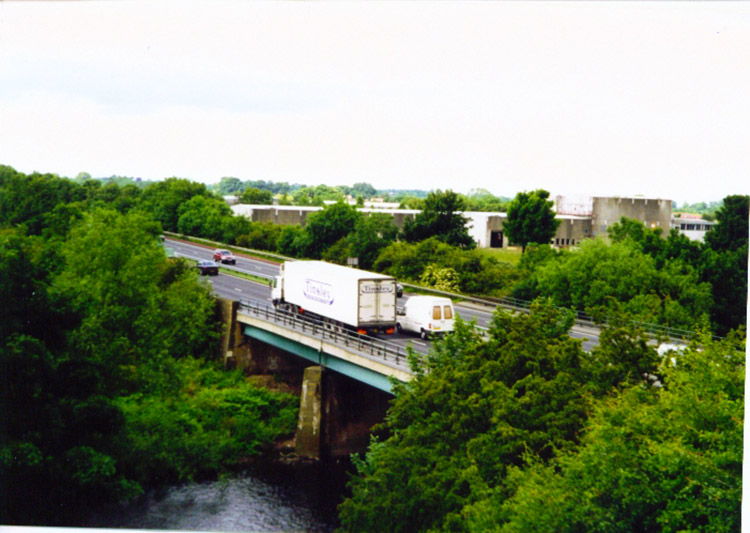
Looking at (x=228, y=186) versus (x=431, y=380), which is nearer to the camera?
(x=431, y=380)

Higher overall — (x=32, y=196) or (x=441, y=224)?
(x=32, y=196)

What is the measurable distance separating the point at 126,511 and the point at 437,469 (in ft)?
17.6

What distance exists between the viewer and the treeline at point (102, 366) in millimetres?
8273

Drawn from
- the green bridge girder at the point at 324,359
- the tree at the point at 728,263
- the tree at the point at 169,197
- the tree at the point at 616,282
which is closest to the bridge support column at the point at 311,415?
the green bridge girder at the point at 324,359

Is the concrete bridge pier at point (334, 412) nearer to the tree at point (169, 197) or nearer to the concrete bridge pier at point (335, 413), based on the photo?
the concrete bridge pier at point (335, 413)

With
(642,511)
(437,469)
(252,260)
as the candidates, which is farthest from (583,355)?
(252,260)

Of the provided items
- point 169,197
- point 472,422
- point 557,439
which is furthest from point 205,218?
point 557,439

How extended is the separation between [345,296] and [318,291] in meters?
1.04

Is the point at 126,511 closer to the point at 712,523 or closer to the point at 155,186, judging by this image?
the point at 155,186

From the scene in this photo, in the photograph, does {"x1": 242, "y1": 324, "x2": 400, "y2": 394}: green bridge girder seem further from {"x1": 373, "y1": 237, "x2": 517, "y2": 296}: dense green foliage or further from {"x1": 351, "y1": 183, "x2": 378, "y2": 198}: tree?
{"x1": 351, "y1": 183, "x2": 378, "y2": 198}: tree

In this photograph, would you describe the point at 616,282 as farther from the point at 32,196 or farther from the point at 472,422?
the point at 32,196

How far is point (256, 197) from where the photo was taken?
1462 cm

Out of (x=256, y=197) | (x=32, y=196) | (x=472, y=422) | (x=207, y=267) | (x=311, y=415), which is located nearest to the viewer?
(x=472, y=422)

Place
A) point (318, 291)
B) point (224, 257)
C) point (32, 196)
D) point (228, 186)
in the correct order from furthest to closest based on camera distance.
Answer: point (32, 196)
point (224, 257)
point (318, 291)
point (228, 186)
